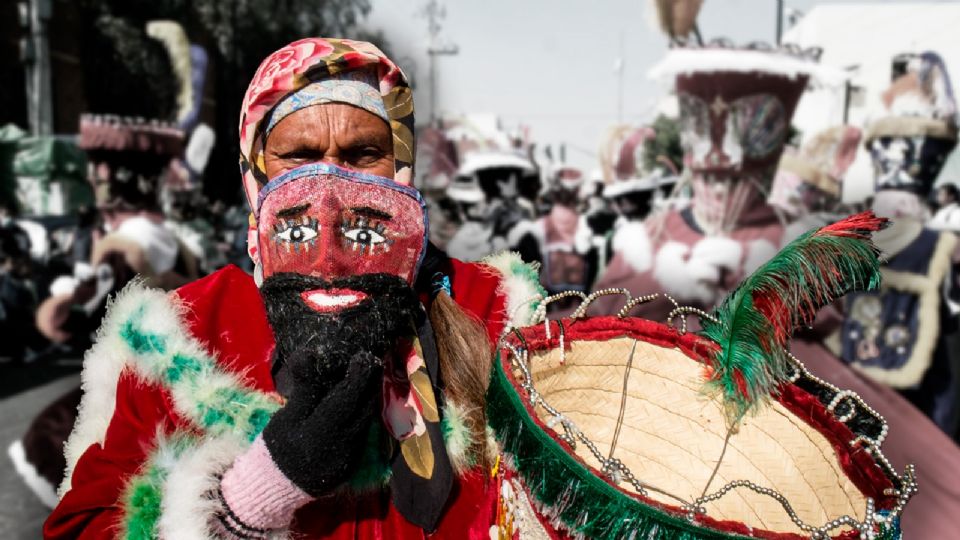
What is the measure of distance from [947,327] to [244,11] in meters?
18.7

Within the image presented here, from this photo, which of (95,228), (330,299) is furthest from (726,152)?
(95,228)

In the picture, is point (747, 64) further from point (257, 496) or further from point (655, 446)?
point (257, 496)

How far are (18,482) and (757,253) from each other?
14.7ft

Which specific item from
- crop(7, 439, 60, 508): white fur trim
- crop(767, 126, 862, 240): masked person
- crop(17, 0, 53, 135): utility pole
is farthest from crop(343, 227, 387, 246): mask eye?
crop(17, 0, 53, 135): utility pole

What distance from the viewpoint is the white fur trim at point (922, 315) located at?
163 inches

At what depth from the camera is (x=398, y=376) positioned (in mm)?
1362

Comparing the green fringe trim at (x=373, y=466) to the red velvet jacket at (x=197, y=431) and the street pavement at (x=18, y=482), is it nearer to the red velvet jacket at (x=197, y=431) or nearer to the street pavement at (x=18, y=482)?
the red velvet jacket at (x=197, y=431)

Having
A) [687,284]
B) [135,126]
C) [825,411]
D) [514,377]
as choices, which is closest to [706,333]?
[825,411]

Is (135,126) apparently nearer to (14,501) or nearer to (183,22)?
(14,501)

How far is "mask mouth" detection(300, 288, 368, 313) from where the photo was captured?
1.15 metres

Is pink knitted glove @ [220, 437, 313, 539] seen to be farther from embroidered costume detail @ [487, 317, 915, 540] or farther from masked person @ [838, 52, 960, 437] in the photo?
masked person @ [838, 52, 960, 437]

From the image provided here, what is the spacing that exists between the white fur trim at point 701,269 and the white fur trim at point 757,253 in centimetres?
5

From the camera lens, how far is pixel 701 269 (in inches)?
156

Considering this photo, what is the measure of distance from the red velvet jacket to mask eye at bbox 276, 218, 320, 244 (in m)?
0.29
